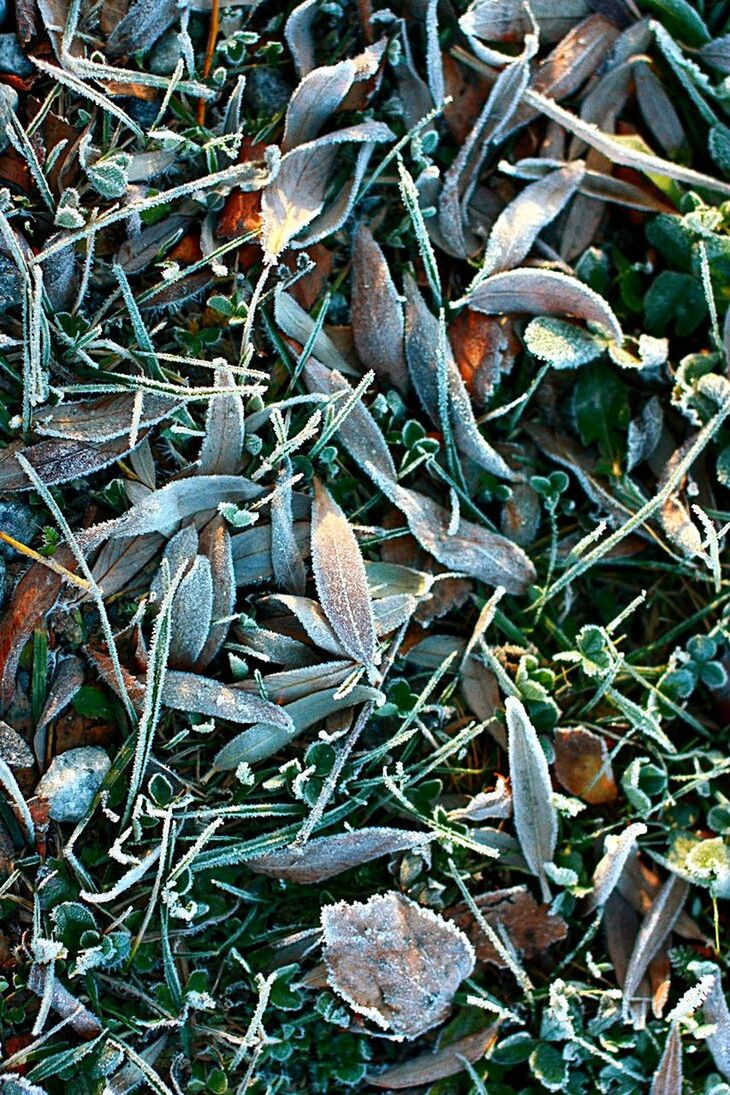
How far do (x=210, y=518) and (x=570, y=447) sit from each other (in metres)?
0.66

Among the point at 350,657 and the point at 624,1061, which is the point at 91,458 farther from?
the point at 624,1061

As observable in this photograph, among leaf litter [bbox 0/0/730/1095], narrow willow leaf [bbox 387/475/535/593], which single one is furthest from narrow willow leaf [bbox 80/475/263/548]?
narrow willow leaf [bbox 387/475/535/593]

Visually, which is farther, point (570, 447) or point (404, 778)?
point (570, 447)

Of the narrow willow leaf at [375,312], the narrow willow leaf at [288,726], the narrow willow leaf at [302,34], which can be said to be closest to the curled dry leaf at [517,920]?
the narrow willow leaf at [288,726]

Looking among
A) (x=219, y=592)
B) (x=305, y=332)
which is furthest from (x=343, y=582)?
(x=305, y=332)

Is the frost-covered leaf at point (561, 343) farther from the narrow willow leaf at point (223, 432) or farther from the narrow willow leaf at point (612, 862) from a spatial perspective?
the narrow willow leaf at point (612, 862)

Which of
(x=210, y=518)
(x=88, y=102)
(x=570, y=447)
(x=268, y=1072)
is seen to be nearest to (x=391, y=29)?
(x=88, y=102)

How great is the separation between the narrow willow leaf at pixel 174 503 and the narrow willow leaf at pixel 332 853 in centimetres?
54

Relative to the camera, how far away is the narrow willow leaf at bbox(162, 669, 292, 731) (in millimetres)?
1654

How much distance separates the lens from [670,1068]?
5.69ft

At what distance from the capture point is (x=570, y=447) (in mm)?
1939

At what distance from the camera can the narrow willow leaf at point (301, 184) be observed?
1.75m

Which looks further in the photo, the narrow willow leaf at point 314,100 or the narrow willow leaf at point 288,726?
the narrow willow leaf at point 314,100

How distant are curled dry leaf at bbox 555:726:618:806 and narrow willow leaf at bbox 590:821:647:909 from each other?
0.08 metres
